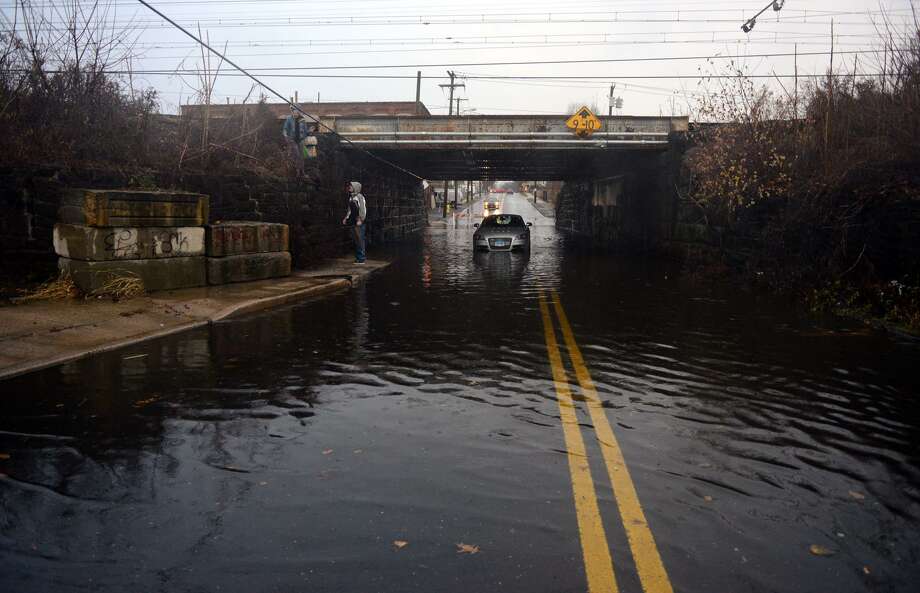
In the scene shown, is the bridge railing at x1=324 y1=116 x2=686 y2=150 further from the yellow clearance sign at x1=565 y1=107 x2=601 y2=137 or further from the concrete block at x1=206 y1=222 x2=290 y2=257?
the concrete block at x1=206 y1=222 x2=290 y2=257

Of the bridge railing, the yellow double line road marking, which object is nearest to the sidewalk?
the yellow double line road marking

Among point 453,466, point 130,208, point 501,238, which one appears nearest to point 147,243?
point 130,208

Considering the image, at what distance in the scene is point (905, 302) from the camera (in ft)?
37.8

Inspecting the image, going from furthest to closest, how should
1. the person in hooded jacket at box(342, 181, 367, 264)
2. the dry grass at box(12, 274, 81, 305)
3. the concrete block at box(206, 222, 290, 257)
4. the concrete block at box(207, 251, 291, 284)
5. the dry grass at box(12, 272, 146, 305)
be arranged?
the person in hooded jacket at box(342, 181, 367, 264)
the concrete block at box(207, 251, 291, 284)
the concrete block at box(206, 222, 290, 257)
the dry grass at box(12, 272, 146, 305)
the dry grass at box(12, 274, 81, 305)

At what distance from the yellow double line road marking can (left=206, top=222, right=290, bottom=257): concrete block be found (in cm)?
877

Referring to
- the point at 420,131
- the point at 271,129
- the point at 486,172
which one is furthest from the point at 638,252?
the point at 486,172

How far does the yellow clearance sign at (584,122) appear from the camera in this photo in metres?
27.7

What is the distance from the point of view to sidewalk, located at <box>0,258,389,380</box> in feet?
26.1

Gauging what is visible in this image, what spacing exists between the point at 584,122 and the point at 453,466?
24.6m

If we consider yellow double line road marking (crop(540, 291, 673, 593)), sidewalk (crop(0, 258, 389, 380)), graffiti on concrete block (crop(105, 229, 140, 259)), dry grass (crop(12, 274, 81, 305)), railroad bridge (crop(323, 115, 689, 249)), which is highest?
railroad bridge (crop(323, 115, 689, 249))

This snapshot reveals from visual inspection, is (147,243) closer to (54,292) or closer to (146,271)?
(146,271)

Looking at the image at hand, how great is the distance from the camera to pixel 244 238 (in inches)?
578

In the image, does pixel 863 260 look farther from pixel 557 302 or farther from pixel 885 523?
pixel 885 523

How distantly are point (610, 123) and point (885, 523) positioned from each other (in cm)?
2609
